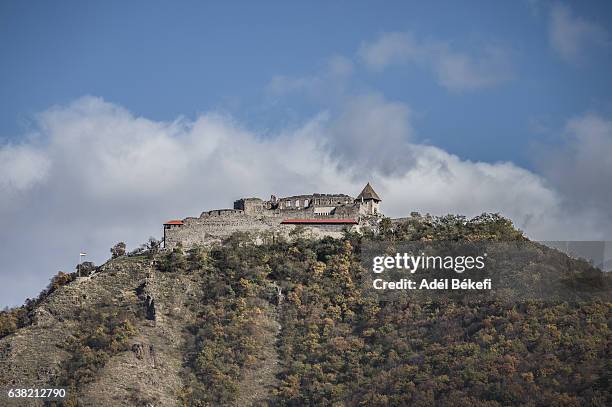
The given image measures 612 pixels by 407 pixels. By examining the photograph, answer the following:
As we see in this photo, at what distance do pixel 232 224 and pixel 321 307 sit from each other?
1179 centimetres

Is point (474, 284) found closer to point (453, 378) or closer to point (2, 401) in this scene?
point (453, 378)

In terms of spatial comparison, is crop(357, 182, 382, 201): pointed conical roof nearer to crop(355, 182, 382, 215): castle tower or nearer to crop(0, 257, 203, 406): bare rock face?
crop(355, 182, 382, 215): castle tower

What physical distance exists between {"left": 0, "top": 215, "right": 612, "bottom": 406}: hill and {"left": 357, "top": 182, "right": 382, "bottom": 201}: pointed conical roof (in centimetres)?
438

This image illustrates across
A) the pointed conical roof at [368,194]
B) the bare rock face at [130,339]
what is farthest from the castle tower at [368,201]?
the bare rock face at [130,339]

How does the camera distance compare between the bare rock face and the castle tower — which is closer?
the bare rock face

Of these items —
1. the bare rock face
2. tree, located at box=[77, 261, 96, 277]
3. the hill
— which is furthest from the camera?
tree, located at box=[77, 261, 96, 277]

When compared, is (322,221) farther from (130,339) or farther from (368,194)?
(130,339)

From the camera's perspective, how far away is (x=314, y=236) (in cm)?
9338

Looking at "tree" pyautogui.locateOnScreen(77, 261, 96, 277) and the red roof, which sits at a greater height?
the red roof

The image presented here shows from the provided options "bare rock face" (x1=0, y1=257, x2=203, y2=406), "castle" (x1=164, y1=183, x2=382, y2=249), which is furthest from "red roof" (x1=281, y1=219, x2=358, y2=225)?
"bare rock face" (x1=0, y1=257, x2=203, y2=406)

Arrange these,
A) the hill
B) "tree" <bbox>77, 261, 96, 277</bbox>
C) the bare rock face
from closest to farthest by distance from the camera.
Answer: the hill < the bare rock face < "tree" <bbox>77, 261, 96, 277</bbox>

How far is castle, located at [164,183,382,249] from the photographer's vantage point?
93688 millimetres

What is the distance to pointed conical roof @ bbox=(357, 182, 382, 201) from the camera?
9719cm

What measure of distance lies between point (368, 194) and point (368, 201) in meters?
0.68
